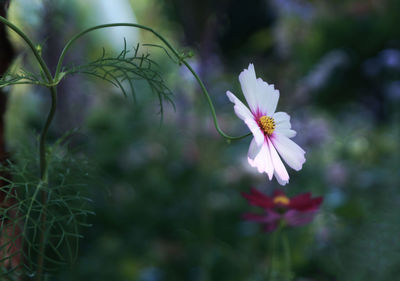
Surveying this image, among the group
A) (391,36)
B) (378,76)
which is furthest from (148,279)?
(391,36)

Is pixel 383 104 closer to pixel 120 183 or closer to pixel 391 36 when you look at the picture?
pixel 391 36

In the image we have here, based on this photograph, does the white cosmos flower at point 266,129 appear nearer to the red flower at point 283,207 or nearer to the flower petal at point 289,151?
the flower petal at point 289,151

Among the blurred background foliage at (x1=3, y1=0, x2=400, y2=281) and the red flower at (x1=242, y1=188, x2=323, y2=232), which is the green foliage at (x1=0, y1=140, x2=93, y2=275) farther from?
the red flower at (x1=242, y1=188, x2=323, y2=232)

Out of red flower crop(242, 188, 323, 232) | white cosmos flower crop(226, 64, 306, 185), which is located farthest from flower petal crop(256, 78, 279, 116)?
red flower crop(242, 188, 323, 232)

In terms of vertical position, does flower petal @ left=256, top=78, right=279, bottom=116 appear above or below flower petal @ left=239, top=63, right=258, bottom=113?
above

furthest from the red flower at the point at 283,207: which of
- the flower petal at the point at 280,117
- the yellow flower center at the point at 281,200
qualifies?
the flower petal at the point at 280,117

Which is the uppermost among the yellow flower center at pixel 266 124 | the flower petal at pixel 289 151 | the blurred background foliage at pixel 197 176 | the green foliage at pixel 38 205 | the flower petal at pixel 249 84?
the blurred background foliage at pixel 197 176
